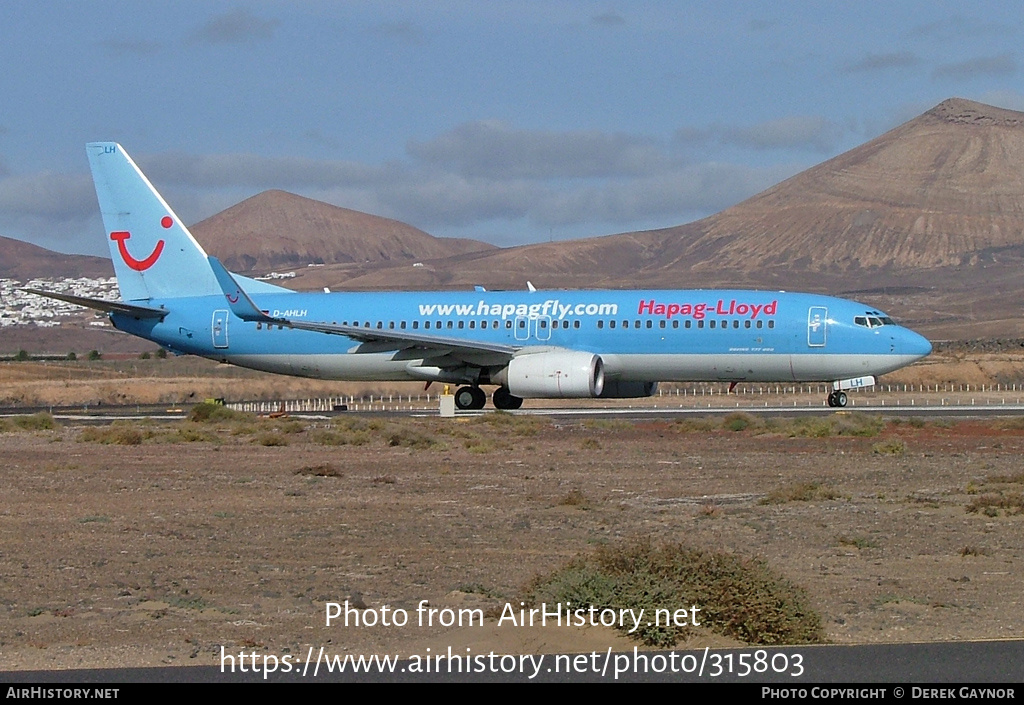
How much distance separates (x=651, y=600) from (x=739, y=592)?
683 mm

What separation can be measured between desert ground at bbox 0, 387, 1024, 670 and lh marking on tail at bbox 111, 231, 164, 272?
13491 millimetres

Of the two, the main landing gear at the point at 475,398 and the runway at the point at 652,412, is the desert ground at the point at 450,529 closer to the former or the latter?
the runway at the point at 652,412

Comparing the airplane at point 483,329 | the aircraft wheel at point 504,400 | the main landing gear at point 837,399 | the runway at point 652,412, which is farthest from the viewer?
the aircraft wheel at point 504,400

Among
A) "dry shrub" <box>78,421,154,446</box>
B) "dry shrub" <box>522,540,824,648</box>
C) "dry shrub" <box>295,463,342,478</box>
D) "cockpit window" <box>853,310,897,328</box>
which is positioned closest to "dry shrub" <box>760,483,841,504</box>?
"dry shrub" <box>295,463,342,478</box>

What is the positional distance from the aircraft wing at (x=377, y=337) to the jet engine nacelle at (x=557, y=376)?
1157 millimetres

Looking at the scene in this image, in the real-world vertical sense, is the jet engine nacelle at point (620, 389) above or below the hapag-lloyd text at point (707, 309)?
below

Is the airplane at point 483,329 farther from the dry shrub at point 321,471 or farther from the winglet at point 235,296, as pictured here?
the dry shrub at point 321,471

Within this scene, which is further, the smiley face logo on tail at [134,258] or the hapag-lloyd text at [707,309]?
the smiley face logo on tail at [134,258]

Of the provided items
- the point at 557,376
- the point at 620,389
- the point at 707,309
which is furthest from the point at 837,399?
the point at 557,376

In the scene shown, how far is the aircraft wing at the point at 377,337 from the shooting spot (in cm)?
4009

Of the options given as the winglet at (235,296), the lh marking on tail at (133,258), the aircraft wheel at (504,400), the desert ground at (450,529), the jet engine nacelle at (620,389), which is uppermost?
the lh marking on tail at (133,258)

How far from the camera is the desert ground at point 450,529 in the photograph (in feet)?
36.6

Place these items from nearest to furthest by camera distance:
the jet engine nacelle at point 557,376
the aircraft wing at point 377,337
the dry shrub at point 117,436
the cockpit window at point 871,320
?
Answer: the dry shrub at point 117,436
the jet engine nacelle at point 557,376
the cockpit window at point 871,320
the aircraft wing at point 377,337

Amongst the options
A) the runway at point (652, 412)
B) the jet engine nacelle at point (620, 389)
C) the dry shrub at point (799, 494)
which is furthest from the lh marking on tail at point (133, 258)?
the dry shrub at point (799, 494)
